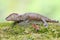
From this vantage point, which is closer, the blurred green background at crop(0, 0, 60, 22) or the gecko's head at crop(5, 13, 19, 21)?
the gecko's head at crop(5, 13, 19, 21)

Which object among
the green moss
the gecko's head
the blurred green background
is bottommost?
the blurred green background

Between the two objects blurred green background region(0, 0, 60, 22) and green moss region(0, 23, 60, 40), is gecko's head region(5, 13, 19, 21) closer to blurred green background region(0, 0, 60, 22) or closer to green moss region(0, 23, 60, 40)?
green moss region(0, 23, 60, 40)

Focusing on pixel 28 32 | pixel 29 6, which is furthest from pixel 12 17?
pixel 29 6

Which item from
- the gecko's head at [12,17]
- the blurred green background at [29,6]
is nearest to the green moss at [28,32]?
the gecko's head at [12,17]

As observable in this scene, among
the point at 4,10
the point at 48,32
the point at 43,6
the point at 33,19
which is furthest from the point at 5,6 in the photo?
the point at 48,32

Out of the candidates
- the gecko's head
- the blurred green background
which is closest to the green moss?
the gecko's head

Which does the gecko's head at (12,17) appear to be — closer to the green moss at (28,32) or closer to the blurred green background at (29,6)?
the green moss at (28,32)

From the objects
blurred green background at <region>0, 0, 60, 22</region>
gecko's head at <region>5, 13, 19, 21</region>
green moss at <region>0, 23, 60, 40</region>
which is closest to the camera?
green moss at <region>0, 23, 60, 40</region>
